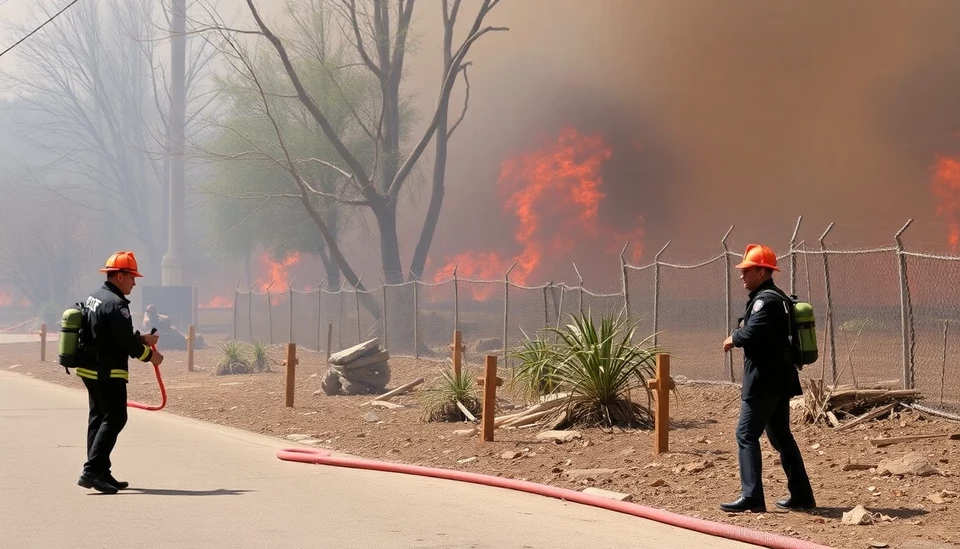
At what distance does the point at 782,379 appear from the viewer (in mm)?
8445

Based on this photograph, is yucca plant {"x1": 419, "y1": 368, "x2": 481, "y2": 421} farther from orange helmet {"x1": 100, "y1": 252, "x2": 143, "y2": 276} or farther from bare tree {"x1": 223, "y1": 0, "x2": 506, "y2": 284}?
bare tree {"x1": 223, "y1": 0, "x2": 506, "y2": 284}

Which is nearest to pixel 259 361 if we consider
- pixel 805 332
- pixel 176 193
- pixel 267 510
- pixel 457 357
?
pixel 457 357

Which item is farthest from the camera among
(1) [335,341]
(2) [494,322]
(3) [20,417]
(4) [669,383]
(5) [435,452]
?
(2) [494,322]

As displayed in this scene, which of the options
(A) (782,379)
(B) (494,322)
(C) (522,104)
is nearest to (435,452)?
(A) (782,379)

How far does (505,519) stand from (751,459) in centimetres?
180

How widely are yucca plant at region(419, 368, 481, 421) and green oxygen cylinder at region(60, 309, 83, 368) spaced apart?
7320 mm

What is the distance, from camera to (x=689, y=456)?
458 inches

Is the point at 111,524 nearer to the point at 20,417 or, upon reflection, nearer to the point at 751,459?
the point at 751,459

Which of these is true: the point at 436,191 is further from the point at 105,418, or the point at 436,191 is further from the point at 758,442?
the point at 758,442

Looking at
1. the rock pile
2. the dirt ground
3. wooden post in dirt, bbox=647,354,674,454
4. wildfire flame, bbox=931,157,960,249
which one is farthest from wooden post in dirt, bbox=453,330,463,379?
wildfire flame, bbox=931,157,960,249

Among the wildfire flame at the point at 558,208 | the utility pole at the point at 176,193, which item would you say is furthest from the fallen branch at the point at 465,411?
the utility pole at the point at 176,193

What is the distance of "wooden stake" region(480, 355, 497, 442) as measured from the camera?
518 inches

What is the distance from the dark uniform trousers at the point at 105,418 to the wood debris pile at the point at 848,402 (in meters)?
7.40

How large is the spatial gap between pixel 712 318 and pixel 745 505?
106 ft
